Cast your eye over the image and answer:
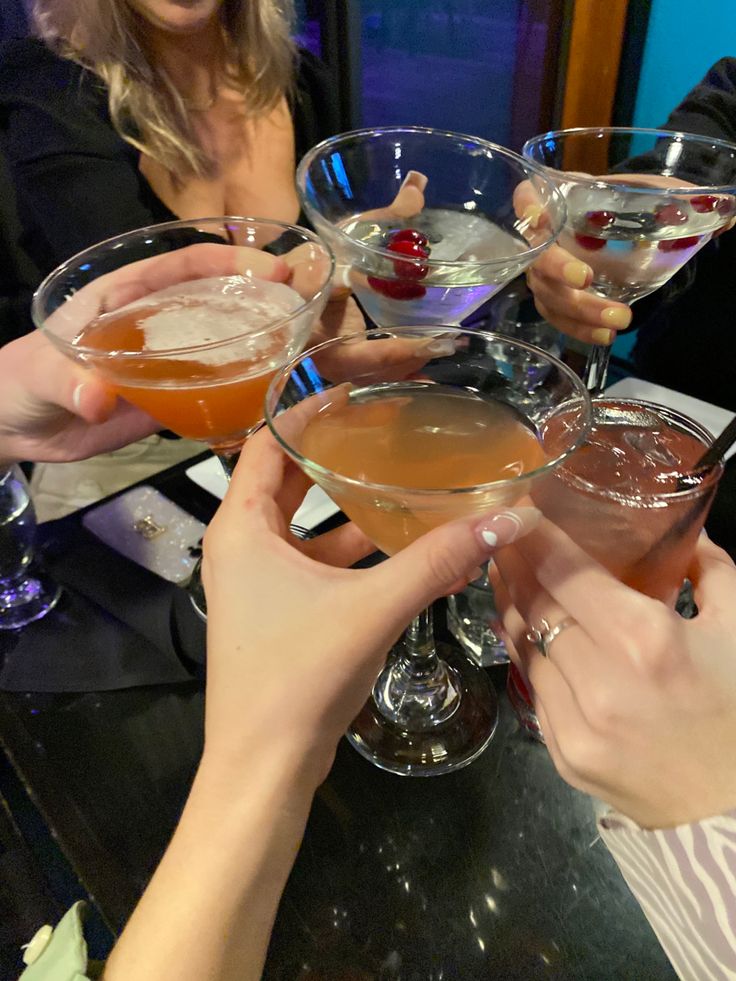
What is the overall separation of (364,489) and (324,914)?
1.43ft

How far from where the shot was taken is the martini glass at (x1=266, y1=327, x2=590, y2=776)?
65 cm

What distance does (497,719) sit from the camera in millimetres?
837

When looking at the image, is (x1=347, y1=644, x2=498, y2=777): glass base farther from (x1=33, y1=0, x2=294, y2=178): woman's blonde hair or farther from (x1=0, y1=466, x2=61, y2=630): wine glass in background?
(x1=33, y1=0, x2=294, y2=178): woman's blonde hair

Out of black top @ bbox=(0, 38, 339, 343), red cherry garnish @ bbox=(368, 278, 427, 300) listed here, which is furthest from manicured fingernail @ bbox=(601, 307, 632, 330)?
black top @ bbox=(0, 38, 339, 343)

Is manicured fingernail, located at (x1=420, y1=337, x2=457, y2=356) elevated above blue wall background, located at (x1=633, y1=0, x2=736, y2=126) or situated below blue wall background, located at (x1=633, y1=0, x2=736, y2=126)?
below

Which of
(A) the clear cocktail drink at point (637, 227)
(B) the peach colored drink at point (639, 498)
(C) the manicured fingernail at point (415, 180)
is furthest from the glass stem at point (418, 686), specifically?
(C) the manicured fingernail at point (415, 180)

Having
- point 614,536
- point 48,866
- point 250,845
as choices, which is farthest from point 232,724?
point 48,866

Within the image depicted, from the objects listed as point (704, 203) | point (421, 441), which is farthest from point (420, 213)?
point (421, 441)

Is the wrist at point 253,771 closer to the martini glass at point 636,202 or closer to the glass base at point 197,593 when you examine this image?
the glass base at point 197,593

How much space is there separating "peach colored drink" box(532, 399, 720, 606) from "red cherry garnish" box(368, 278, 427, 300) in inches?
12.1

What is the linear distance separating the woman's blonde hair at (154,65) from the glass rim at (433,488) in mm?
1161

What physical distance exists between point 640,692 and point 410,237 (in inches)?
29.9

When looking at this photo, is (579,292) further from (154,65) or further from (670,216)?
(154,65)

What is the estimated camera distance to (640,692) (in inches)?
20.0
